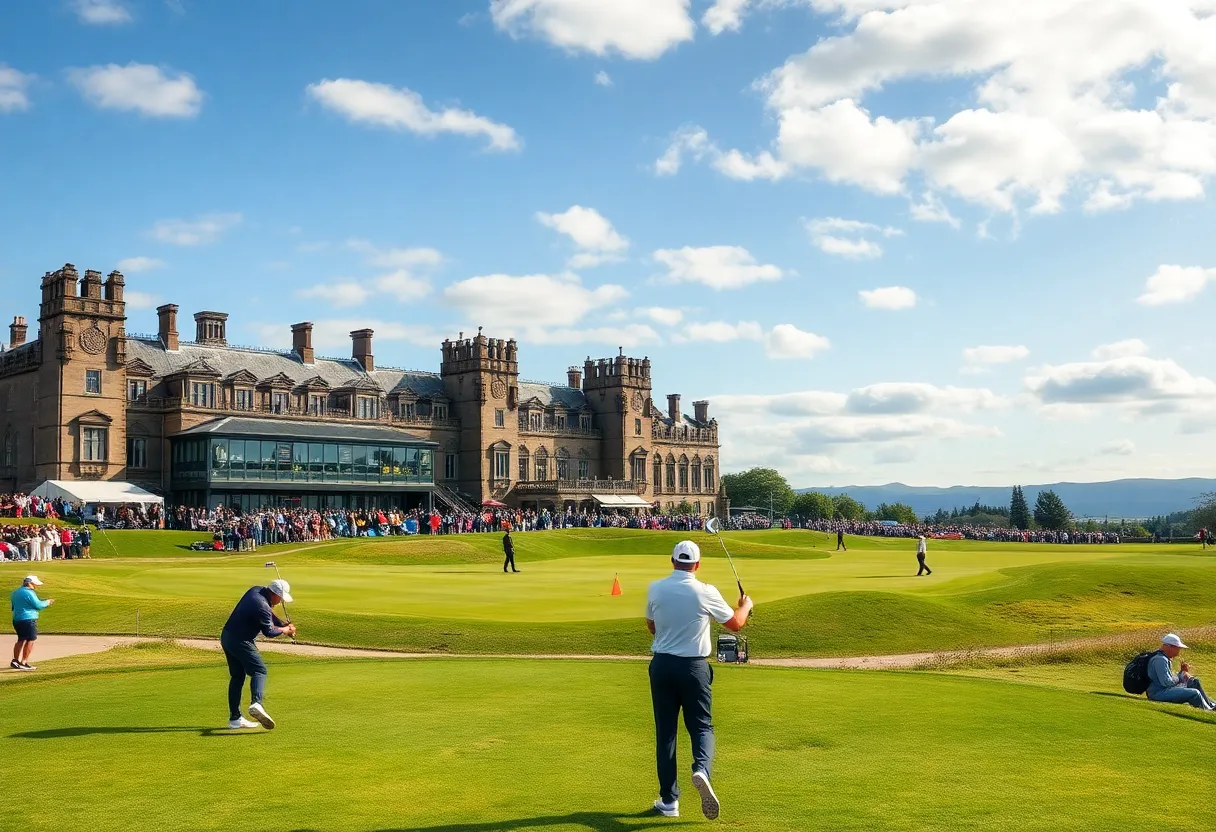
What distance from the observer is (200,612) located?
94.9 feet

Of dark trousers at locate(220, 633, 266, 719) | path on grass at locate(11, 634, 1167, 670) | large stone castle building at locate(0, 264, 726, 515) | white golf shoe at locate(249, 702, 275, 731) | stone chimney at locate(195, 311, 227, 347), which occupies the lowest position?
path on grass at locate(11, 634, 1167, 670)

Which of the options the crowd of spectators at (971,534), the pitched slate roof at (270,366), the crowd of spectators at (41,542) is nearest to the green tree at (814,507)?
the crowd of spectators at (971,534)

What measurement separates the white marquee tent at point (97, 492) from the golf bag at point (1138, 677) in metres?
64.3

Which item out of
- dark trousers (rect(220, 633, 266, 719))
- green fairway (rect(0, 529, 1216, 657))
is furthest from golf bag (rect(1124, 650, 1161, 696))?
dark trousers (rect(220, 633, 266, 719))

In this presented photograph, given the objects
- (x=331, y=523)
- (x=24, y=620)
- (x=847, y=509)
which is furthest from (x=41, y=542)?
(x=847, y=509)

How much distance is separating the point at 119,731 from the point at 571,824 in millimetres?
6839

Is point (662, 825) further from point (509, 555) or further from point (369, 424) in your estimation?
point (369, 424)

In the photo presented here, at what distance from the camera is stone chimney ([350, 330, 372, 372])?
10044cm

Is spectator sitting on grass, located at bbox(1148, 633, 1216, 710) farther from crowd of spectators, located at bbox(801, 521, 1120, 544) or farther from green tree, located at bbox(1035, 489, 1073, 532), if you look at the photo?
green tree, located at bbox(1035, 489, 1073, 532)

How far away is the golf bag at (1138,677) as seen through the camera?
1766cm

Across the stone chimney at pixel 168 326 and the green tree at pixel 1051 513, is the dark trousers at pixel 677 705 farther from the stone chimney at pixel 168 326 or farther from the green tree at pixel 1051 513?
the green tree at pixel 1051 513

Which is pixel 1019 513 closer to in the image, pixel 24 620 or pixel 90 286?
pixel 90 286

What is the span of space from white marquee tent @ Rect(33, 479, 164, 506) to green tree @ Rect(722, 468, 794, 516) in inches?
4474

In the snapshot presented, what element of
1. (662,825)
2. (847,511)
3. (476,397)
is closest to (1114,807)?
(662,825)
